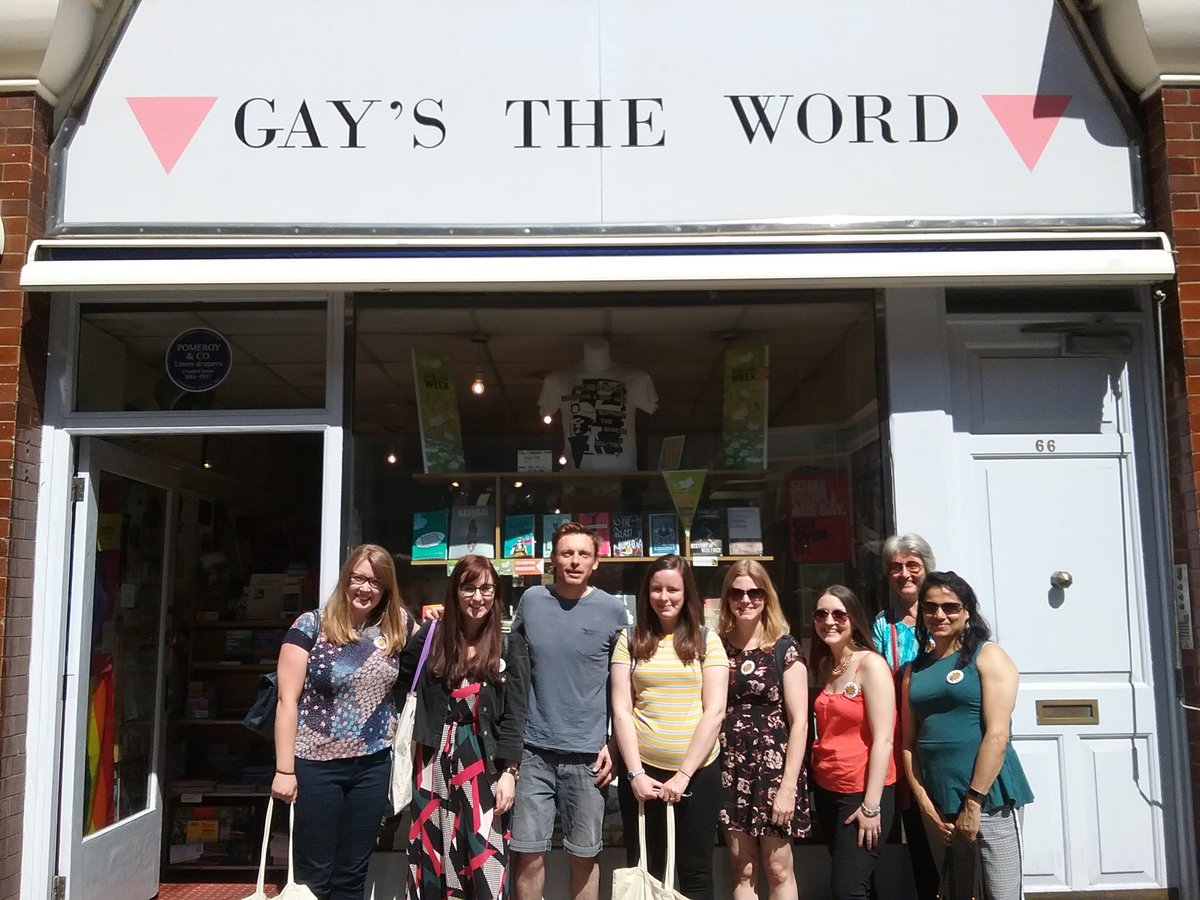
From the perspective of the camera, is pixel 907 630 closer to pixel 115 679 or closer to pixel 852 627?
pixel 852 627

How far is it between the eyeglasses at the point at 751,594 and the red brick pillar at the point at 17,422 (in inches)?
121

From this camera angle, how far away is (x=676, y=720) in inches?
144

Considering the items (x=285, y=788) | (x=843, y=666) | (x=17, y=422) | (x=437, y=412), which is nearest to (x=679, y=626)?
(x=843, y=666)

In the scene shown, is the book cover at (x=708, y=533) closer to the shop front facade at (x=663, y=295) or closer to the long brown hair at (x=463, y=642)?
the shop front facade at (x=663, y=295)

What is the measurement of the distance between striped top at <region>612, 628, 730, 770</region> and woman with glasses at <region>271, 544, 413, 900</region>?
1011 millimetres

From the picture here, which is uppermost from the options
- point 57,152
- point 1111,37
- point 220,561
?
point 1111,37

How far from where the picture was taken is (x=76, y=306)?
4500 millimetres

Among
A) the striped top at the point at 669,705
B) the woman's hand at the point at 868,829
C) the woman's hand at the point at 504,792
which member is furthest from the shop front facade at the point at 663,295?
the striped top at the point at 669,705

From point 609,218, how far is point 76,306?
8.36 ft

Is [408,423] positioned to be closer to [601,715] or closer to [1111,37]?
[601,715]

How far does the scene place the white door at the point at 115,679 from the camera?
4.38 metres

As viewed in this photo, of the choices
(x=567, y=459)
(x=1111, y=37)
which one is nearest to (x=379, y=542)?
(x=567, y=459)

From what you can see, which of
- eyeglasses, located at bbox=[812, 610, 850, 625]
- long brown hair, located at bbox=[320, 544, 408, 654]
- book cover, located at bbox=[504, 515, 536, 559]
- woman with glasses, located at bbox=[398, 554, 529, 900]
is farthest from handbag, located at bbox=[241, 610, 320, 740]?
eyeglasses, located at bbox=[812, 610, 850, 625]

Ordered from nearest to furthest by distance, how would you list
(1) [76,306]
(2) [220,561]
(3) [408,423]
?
(1) [76,306]
(3) [408,423]
(2) [220,561]
